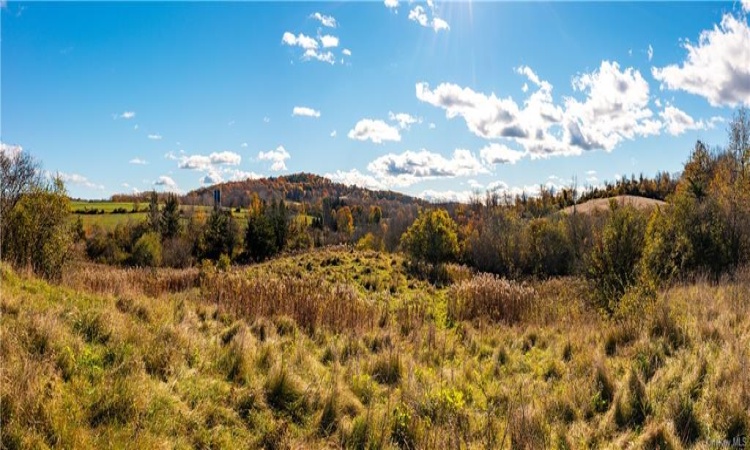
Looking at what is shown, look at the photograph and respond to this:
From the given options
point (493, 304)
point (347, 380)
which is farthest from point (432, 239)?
point (347, 380)

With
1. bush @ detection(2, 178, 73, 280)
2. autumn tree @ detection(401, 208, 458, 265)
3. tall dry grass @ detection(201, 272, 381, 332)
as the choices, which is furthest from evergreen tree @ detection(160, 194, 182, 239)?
tall dry grass @ detection(201, 272, 381, 332)

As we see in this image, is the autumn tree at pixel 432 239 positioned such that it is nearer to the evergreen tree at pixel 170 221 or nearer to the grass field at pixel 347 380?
the grass field at pixel 347 380

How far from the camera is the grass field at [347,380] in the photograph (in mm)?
3574

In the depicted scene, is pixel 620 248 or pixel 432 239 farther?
pixel 432 239

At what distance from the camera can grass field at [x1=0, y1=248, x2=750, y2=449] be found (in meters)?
3.57

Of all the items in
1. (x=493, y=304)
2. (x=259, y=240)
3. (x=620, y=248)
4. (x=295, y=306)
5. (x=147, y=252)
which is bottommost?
(x=147, y=252)

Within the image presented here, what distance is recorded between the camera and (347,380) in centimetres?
511

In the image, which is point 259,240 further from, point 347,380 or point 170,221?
point 347,380

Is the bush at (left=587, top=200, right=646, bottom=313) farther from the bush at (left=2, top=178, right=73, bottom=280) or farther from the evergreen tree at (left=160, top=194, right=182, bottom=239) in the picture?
the evergreen tree at (left=160, top=194, right=182, bottom=239)

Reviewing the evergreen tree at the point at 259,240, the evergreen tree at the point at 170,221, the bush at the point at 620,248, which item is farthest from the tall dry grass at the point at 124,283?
the evergreen tree at the point at 170,221

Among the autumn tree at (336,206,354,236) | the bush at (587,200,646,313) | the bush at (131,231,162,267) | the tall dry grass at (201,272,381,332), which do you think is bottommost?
the bush at (131,231,162,267)

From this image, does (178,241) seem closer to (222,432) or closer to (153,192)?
(153,192)

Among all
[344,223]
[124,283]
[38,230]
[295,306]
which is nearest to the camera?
[295,306]

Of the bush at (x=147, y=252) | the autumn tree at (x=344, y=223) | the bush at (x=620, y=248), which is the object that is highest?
the autumn tree at (x=344, y=223)
